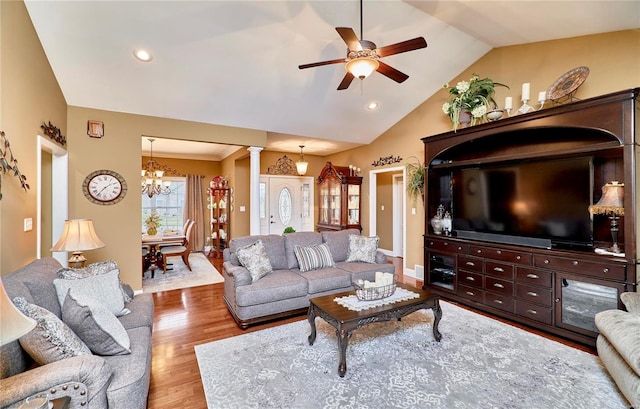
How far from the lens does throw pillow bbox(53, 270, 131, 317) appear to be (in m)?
1.99

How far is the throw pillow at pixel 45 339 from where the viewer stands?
1.43 meters

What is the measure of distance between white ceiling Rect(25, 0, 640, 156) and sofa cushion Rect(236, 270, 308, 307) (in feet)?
8.70

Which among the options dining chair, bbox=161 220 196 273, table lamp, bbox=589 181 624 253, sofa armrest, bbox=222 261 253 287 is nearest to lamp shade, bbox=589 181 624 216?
table lamp, bbox=589 181 624 253

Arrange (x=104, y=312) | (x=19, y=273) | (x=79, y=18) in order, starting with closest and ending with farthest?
1. (x=104, y=312)
2. (x=19, y=273)
3. (x=79, y=18)

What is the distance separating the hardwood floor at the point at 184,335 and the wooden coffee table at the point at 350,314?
2.97 feet

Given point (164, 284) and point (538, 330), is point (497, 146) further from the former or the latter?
point (164, 284)

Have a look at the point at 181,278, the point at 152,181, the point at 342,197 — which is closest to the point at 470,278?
the point at 342,197

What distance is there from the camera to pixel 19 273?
6.36 feet

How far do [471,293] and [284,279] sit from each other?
2.45 metres

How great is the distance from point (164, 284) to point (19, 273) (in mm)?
3071

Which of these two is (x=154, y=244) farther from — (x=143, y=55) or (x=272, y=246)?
(x=143, y=55)

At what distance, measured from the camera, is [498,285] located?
3436 millimetres

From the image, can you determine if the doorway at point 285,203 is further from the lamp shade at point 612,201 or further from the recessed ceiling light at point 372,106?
the lamp shade at point 612,201

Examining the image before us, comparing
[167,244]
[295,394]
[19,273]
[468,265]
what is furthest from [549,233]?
[167,244]
